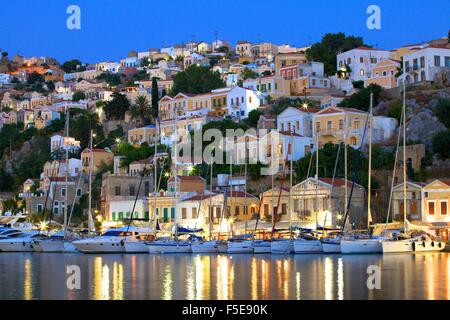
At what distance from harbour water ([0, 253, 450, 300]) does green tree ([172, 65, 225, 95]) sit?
70.0m

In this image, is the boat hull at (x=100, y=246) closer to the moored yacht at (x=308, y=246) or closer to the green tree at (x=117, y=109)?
the moored yacht at (x=308, y=246)

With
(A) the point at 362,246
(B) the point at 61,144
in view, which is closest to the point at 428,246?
(A) the point at 362,246

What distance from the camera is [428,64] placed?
90.8 metres

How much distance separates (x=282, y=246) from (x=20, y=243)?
23830 millimetres

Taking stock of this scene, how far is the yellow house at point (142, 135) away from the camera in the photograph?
10738cm

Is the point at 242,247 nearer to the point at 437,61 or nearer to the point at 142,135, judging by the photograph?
the point at 437,61

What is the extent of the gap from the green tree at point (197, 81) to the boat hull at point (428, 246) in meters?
68.9

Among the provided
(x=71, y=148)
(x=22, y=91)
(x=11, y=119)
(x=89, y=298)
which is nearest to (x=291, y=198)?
(x=89, y=298)

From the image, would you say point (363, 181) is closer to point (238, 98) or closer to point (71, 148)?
point (238, 98)

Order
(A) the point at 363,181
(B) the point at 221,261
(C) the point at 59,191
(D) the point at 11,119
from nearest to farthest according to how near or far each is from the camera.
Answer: (B) the point at 221,261, (A) the point at 363,181, (C) the point at 59,191, (D) the point at 11,119

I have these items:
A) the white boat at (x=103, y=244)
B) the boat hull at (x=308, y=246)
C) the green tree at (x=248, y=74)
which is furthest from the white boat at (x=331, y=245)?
the green tree at (x=248, y=74)

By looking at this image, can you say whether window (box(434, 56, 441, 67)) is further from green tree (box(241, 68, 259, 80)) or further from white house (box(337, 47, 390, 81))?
green tree (box(241, 68, 259, 80))
